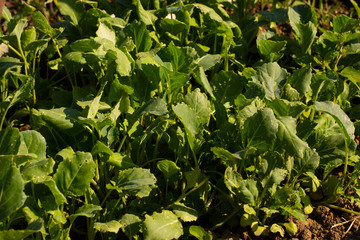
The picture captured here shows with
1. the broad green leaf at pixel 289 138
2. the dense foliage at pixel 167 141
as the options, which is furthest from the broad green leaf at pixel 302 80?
the broad green leaf at pixel 289 138

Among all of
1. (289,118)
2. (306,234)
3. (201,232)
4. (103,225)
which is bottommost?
(306,234)

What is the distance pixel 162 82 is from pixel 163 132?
0.21 meters

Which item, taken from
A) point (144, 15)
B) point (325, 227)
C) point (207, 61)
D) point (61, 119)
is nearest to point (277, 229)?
point (325, 227)

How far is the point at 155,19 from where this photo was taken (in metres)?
2.34

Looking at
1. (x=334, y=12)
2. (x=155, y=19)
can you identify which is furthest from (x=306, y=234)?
(x=334, y=12)

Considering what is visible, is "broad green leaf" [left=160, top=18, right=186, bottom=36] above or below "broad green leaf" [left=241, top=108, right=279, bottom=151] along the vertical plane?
above

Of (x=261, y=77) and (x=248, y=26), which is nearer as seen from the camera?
(x=261, y=77)

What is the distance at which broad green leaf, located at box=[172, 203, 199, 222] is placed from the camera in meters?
1.65

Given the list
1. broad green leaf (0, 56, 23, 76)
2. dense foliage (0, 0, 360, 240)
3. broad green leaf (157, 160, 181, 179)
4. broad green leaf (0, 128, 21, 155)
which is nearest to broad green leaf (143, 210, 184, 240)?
dense foliage (0, 0, 360, 240)

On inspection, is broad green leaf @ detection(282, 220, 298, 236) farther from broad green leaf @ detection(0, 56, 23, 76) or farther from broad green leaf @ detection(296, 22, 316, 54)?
broad green leaf @ detection(0, 56, 23, 76)

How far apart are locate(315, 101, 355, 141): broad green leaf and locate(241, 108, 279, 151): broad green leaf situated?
183 mm

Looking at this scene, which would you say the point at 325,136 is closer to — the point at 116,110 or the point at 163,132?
the point at 163,132

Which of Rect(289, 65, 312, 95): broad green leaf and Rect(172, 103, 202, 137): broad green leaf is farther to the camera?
Rect(289, 65, 312, 95): broad green leaf

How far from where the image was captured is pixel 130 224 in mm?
1596
